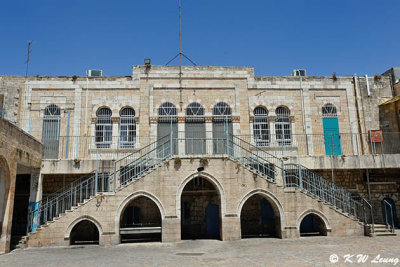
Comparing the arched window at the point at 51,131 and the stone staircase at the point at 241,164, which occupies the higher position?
the arched window at the point at 51,131

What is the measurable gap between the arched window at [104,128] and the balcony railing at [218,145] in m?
0.05

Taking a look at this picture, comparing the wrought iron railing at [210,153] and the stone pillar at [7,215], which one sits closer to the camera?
the stone pillar at [7,215]

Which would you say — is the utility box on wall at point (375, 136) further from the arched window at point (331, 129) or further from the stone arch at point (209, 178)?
the stone arch at point (209, 178)

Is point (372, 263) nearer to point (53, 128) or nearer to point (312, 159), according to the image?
point (312, 159)

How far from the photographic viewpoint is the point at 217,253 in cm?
1170

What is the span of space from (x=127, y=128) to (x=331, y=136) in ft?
38.8

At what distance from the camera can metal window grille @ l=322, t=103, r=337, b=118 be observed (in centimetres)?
1966

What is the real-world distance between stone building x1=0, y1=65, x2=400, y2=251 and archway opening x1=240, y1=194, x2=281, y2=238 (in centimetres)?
5

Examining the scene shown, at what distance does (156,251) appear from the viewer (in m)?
12.2

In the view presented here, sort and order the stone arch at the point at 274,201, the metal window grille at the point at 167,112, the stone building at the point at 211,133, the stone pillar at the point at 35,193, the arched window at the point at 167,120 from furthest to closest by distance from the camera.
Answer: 1. the metal window grille at the point at 167,112
2. the arched window at the point at 167,120
3. the stone building at the point at 211,133
4. the stone pillar at the point at 35,193
5. the stone arch at the point at 274,201

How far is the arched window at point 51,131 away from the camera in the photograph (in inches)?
700

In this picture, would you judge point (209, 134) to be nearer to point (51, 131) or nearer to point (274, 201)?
point (274, 201)

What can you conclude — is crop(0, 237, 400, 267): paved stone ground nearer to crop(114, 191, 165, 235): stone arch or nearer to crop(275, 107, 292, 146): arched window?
crop(114, 191, 165, 235): stone arch

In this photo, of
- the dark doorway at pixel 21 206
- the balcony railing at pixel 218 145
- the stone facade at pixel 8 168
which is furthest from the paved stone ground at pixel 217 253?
the balcony railing at pixel 218 145
